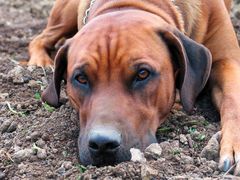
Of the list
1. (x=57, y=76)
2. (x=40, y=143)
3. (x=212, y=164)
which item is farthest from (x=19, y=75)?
(x=212, y=164)

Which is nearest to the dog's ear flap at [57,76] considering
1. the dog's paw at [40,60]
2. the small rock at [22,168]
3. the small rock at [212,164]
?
the small rock at [22,168]

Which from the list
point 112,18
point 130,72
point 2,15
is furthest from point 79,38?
point 2,15

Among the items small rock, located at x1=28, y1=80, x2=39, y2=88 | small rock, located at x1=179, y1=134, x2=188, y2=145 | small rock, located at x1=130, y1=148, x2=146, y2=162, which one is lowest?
small rock, located at x1=28, y1=80, x2=39, y2=88

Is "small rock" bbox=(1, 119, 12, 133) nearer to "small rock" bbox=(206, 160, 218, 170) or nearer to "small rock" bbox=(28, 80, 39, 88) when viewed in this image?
"small rock" bbox=(28, 80, 39, 88)

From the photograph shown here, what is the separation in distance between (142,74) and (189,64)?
319 mm

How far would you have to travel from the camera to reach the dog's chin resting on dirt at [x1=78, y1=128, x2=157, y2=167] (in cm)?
364

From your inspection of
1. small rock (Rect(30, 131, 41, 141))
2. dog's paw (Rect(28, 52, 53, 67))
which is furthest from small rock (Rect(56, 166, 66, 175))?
dog's paw (Rect(28, 52, 53, 67))

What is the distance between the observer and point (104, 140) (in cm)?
357

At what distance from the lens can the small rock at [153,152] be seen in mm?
3734

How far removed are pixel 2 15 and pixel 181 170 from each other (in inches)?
186

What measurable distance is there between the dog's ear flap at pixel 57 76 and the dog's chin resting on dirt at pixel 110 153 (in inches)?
23.7

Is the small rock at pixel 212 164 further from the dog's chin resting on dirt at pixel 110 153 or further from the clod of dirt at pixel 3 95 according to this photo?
the clod of dirt at pixel 3 95

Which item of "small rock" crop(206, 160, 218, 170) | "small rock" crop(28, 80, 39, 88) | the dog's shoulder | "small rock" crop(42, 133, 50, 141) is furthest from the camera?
"small rock" crop(28, 80, 39, 88)

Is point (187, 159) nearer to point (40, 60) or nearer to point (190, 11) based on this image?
point (190, 11)
